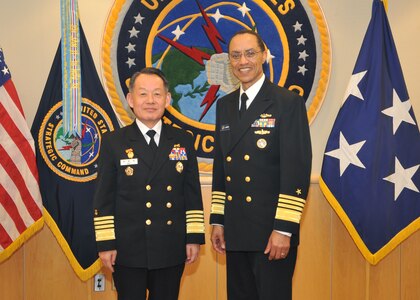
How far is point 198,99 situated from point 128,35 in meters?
0.63

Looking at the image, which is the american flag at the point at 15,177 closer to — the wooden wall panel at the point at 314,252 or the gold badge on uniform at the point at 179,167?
the gold badge on uniform at the point at 179,167

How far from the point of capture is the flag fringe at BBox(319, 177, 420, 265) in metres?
3.17

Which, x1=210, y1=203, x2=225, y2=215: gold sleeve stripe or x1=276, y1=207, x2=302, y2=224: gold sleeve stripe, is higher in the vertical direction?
x1=276, y1=207, x2=302, y2=224: gold sleeve stripe

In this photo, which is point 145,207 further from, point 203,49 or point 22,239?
point 203,49

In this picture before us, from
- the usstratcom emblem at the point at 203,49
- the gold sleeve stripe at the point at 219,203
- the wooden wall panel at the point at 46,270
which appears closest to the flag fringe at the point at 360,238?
the usstratcom emblem at the point at 203,49

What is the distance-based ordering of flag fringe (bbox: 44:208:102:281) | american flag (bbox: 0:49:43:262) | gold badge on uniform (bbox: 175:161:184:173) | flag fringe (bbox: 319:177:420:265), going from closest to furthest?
gold badge on uniform (bbox: 175:161:184:173) → american flag (bbox: 0:49:43:262) → flag fringe (bbox: 44:208:102:281) → flag fringe (bbox: 319:177:420:265)

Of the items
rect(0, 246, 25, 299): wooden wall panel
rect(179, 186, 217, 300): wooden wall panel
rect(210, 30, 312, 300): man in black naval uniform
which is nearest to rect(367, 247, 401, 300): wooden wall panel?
rect(179, 186, 217, 300): wooden wall panel

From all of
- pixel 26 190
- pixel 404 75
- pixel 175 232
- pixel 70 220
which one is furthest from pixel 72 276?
pixel 404 75

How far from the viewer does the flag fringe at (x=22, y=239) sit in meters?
2.95

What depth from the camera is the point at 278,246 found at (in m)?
2.02

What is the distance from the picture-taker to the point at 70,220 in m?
3.06

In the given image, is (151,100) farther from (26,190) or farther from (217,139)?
(26,190)

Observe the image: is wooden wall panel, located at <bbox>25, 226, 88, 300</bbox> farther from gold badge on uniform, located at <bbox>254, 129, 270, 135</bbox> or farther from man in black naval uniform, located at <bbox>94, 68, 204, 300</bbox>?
gold badge on uniform, located at <bbox>254, 129, 270, 135</bbox>

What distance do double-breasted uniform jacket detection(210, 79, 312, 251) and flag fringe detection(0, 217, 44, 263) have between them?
1.36 m
